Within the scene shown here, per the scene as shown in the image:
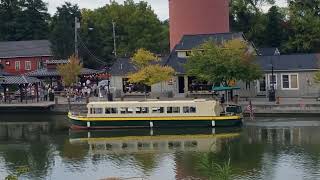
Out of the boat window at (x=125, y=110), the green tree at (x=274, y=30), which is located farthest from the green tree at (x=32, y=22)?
the boat window at (x=125, y=110)

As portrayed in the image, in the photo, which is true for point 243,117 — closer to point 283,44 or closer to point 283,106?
point 283,106

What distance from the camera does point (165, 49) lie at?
10131 centimetres

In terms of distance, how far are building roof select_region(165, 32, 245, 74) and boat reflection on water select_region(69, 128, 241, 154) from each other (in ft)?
57.9

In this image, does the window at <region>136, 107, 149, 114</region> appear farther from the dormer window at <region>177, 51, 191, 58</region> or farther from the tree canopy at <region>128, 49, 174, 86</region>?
the dormer window at <region>177, 51, 191, 58</region>

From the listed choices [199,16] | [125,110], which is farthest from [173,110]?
[199,16]

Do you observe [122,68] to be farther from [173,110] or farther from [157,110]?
[173,110]

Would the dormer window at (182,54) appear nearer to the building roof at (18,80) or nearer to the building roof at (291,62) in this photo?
the building roof at (291,62)

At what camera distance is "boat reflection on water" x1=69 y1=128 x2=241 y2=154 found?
142 feet

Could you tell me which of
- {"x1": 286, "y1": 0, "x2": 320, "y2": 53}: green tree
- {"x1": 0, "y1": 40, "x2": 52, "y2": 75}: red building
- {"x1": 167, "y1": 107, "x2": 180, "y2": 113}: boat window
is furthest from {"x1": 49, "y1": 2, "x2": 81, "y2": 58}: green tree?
{"x1": 167, "y1": 107, "x2": 180, "y2": 113}: boat window

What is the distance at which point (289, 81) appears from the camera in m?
62.7

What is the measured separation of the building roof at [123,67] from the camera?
2762 inches

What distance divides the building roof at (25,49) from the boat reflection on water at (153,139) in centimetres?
4772

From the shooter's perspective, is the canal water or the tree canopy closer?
the canal water

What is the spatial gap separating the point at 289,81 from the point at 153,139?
2064cm
